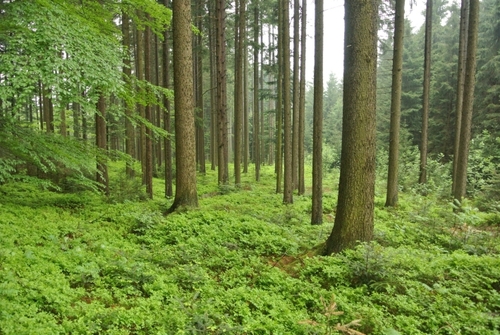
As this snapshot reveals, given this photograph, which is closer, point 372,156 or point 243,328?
point 243,328

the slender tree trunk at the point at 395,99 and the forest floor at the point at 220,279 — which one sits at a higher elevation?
the slender tree trunk at the point at 395,99

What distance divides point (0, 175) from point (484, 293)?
949 cm

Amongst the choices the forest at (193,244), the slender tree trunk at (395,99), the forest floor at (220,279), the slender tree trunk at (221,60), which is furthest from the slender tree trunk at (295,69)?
the forest floor at (220,279)

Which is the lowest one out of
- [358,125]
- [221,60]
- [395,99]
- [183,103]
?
[358,125]

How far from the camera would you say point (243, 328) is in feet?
12.6

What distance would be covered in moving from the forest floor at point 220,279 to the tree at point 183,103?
0.91 m

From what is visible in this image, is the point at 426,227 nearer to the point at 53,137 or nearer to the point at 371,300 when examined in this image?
the point at 371,300

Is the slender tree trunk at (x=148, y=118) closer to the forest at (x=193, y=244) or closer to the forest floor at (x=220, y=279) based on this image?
the forest at (x=193, y=244)

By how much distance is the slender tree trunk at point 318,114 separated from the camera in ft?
32.9

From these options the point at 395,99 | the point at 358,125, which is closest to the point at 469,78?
the point at 395,99

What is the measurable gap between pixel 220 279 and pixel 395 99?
11.1 metres

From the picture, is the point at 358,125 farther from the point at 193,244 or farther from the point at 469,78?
the point at 469,78

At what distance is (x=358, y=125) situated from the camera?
5719mm

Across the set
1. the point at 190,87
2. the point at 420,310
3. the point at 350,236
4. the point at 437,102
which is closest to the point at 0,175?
the point at 190,87
